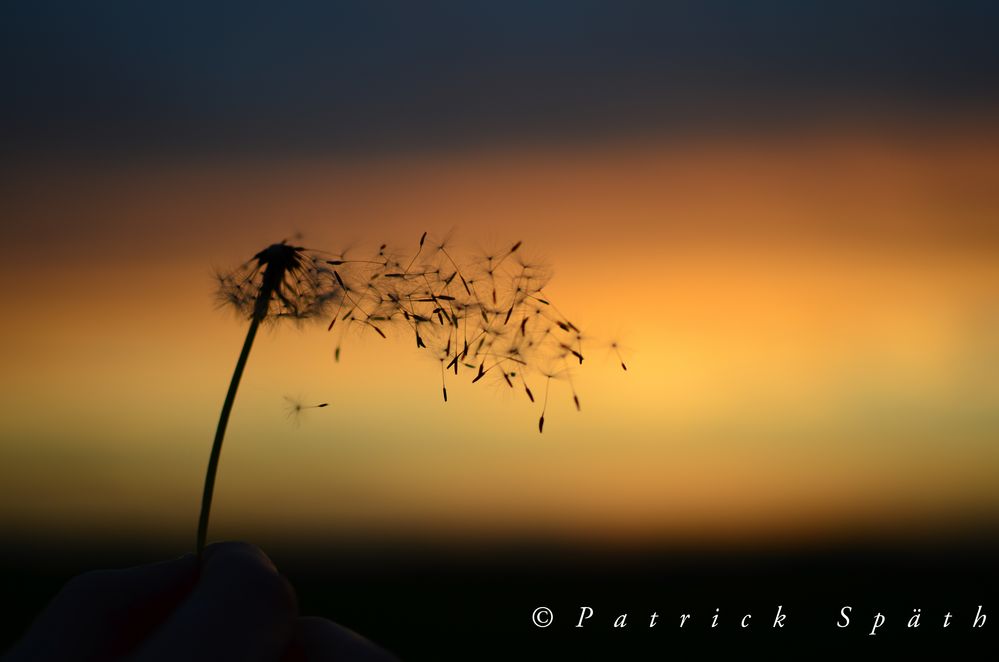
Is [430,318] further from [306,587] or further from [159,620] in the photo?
[306,587]

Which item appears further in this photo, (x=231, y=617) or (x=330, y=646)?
(x=330, y=646)

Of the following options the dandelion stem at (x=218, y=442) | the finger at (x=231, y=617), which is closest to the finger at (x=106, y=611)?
the dandelion stem at (x=218, y=442)

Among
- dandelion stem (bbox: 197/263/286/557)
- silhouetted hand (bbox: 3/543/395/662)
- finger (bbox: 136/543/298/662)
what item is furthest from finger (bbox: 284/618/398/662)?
dandelion stem (bbox: 197/263/286/557)

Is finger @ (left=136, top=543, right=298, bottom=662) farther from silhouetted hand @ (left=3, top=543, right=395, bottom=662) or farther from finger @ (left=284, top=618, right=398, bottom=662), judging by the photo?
finger @ (left=284, top=618, right=398, bottom=662)

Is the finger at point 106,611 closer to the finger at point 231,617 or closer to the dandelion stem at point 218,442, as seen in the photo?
the dandelion stem at point 218,442

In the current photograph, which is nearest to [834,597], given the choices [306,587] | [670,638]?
[670,638]

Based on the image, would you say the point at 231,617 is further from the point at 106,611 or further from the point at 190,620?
the point at 106,611

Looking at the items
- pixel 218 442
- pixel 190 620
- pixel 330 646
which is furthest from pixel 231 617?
pixel 218 442
